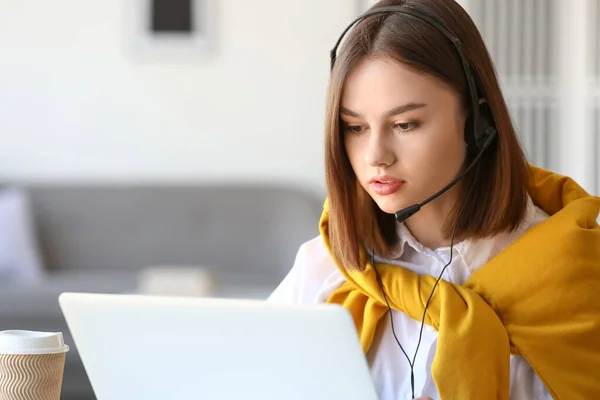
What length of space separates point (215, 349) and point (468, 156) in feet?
1.52

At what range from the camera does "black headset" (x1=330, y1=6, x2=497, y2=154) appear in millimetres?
1161

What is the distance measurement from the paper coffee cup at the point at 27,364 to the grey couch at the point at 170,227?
307 centimetres

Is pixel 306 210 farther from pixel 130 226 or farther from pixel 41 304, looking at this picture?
pixel 41 304

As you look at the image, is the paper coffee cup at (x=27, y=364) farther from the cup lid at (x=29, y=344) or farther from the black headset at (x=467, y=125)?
the black headset at (x=467, y=125)

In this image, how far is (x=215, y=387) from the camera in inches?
37.8

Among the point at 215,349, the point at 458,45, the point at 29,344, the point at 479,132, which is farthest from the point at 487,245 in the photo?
the point at 29,344

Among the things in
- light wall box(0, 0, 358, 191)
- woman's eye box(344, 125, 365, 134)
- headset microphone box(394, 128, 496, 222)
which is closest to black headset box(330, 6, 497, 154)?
headset microphone box(394, 128, 496, 222)

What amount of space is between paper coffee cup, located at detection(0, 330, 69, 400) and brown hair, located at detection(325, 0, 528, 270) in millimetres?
419

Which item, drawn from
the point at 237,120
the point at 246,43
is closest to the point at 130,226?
the point at 237,120

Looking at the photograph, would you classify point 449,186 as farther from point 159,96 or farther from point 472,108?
point 159,96

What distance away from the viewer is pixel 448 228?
1.27m

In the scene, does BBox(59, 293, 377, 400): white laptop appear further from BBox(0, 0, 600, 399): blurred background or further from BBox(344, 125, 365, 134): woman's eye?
BBox(0, 0, 600, 399): blurred background

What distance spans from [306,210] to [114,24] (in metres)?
1.18

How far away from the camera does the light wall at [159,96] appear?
430 centimetres
